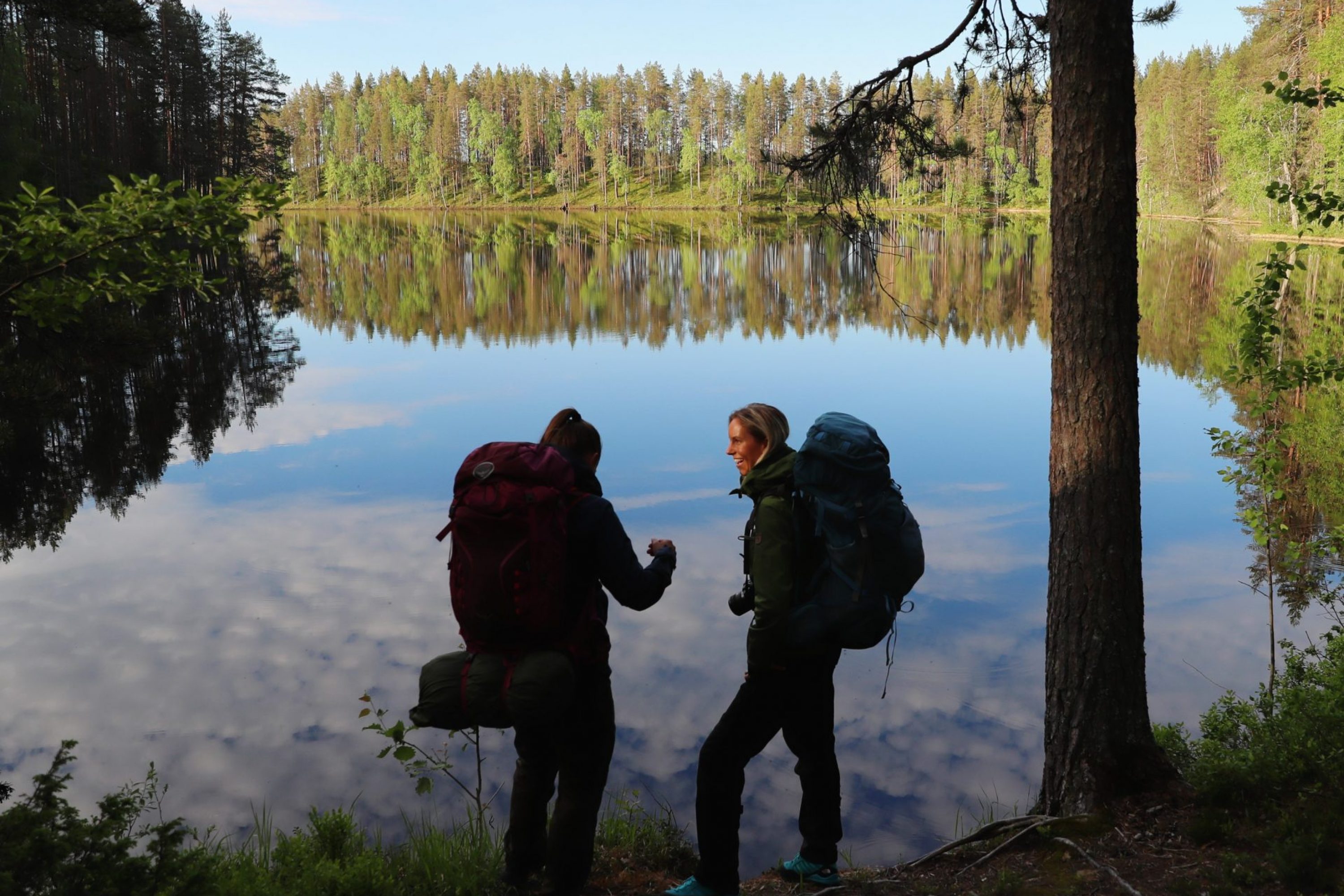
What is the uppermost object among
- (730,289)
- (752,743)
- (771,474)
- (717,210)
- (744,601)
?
(717,210)

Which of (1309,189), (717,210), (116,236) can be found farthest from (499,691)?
(717,210)

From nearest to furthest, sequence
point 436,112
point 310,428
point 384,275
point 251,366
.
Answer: point 310,428
point 251,366
point 384,275
point 436,112

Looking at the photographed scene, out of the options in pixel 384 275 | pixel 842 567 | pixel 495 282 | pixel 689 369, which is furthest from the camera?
pixel 384 275

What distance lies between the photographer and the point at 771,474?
11.9 feet

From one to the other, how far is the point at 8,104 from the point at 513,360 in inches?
519

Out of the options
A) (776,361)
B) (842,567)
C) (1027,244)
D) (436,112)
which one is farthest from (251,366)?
(436,112)

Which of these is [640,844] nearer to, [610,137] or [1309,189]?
[1309,189]

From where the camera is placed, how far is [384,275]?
3778cm

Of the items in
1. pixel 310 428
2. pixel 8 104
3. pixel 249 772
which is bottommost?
pixel 249 772

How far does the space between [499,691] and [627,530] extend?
6843 millimetres

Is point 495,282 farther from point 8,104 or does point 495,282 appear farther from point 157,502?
point 157,502

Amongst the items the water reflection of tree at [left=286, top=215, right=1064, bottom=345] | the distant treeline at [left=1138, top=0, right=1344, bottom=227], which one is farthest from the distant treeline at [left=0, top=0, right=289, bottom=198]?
the distant treeline at [left=1138, top=0, right=1344, bottom=227]

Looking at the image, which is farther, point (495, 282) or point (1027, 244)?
point (1027, 244)

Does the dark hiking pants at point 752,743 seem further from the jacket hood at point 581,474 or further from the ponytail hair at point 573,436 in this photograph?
the ponytail hair at point 573,436
